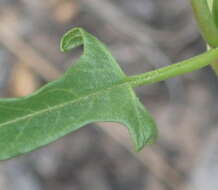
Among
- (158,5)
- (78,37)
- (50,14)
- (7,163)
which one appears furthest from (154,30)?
(78,37)

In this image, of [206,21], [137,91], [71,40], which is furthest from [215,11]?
[137,91]

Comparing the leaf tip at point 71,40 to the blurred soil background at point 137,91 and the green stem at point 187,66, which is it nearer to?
the green stem at point 187,66

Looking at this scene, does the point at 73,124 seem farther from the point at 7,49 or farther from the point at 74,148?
the point at 7,49

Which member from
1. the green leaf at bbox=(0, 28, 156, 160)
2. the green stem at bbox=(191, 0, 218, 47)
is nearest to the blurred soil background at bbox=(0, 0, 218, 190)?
the green leaf at bbox=(0, 28, 156, 160)

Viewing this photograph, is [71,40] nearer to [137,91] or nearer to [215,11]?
[215,11]

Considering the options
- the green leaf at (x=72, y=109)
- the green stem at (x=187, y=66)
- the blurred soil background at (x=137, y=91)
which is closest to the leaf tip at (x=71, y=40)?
the green leaf at (x=72, y=109)

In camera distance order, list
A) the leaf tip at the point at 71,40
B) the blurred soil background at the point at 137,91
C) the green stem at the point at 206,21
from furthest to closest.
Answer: the blurred soil background at the point at 137,91, the leaf tip at the point at 71,40, the green stem at the point at 206,21
